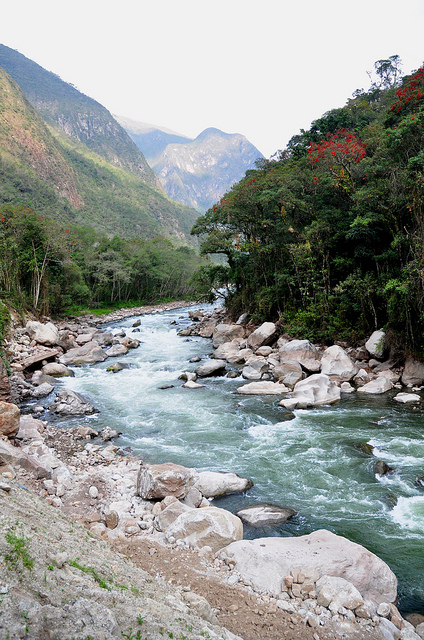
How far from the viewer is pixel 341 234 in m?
16.6

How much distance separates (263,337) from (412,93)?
11.6m

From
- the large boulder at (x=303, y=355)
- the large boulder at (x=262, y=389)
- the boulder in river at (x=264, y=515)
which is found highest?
the large boulder at (x=303, y=355)

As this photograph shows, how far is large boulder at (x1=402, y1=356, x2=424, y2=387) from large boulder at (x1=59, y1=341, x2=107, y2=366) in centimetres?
1356

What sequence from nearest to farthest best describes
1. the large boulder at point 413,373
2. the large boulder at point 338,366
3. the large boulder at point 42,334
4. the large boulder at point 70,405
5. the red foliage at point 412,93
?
the large boulder at point 70,405 < the large boulder at point 413,373 < the red foliage at point 412,93 < the large boulder at point 338,366 < the large boulder at point 42,334

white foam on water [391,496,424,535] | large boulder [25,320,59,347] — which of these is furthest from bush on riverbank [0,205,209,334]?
white foam on water [391,496,424,535]

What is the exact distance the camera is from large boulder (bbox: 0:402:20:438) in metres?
7.79

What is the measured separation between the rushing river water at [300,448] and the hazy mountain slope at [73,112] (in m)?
152

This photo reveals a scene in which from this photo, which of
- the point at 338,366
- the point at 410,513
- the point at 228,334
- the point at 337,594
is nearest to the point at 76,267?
the point at 228,334

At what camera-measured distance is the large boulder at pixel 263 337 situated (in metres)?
18.2

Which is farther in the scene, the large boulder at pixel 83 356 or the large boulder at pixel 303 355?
the large boulder at pixel 83 356

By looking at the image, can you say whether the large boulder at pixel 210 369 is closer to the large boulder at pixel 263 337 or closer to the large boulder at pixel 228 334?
the large boulder at pixel 263 337

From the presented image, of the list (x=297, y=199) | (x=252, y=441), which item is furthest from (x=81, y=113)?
(x=252, y=441)

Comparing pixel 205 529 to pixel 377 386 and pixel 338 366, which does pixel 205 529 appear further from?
pixel 338 366

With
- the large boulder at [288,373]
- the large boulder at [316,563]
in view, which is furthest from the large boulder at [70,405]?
the large boulder at [316,563]
